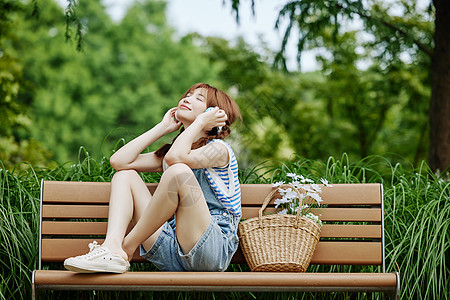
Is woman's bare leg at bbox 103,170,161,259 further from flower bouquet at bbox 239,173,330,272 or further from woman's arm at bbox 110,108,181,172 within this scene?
flower bouquet at bbox 239,173,330,272

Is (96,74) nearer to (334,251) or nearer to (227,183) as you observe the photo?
(227,183)

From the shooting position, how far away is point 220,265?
2.68 metres

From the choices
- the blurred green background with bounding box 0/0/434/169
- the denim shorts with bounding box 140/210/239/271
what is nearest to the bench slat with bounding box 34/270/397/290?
the denim shorts with bounding box 140/210/239/271

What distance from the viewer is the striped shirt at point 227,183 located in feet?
9.31

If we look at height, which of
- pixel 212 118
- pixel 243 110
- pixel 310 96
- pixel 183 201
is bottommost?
pixel 183 201

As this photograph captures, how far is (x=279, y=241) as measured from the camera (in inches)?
108

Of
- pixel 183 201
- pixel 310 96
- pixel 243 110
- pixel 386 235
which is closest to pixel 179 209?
pixel 183 201

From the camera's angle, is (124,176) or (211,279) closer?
(211,279)

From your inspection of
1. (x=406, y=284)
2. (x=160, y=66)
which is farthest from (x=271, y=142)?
(x=160, y=66)

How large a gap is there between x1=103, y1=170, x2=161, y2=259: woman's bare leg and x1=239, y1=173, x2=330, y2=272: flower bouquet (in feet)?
1.57

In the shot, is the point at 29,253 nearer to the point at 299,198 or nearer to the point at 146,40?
the point at 299,198

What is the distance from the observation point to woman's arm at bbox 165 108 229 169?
2703mm

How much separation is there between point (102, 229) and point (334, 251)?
4.17 feet

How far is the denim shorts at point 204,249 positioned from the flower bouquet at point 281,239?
89 mm
